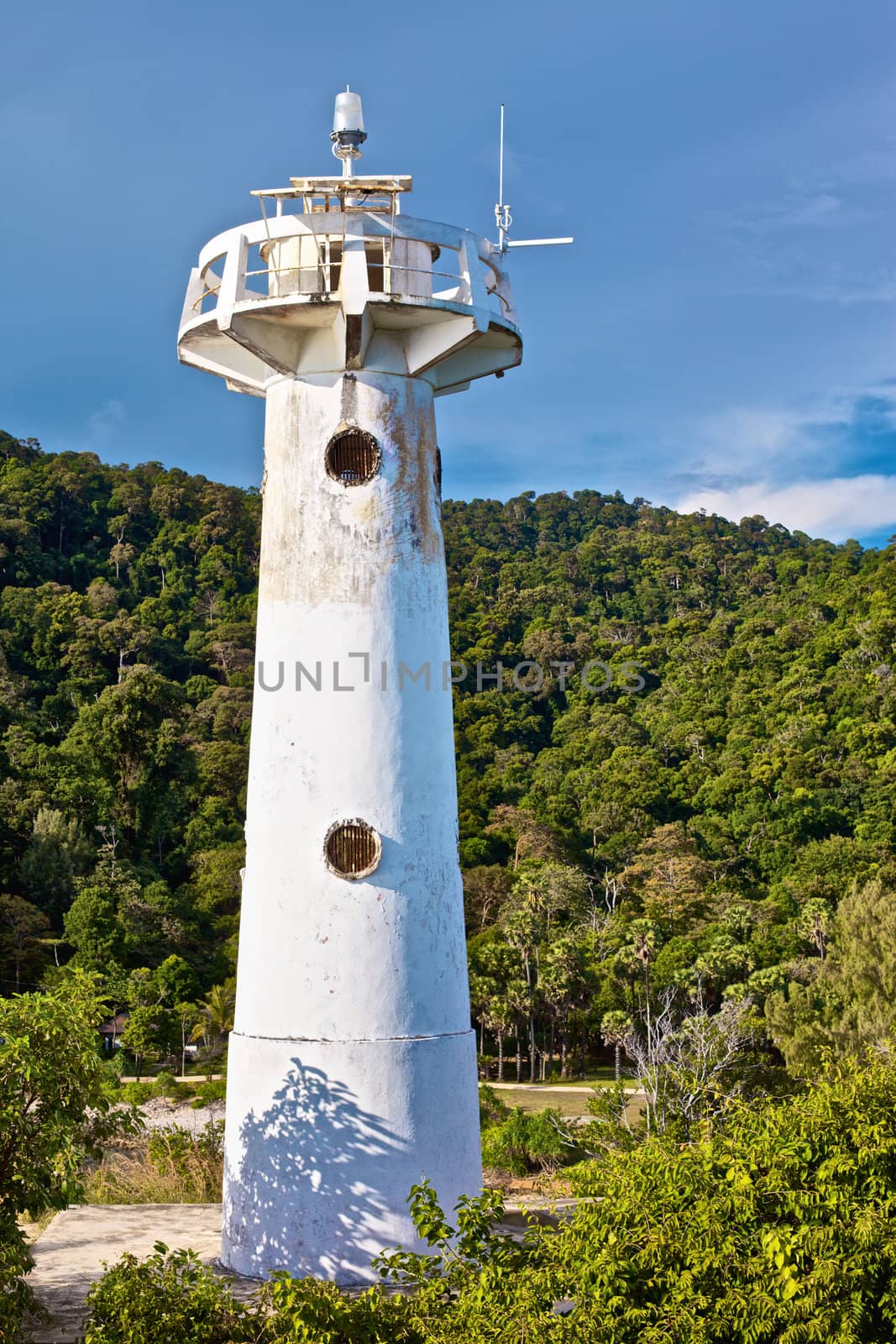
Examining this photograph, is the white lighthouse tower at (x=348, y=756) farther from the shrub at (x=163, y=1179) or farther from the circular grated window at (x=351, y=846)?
the shrub at (x=163, y=1179)

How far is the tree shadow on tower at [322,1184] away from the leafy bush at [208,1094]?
76.1 feet

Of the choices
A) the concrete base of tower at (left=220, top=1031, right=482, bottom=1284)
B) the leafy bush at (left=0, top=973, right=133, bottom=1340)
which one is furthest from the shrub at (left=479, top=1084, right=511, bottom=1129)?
the leafy bush at (left=0, top=973, right=133, bottom=1340)

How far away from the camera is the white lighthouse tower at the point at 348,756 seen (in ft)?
33.7

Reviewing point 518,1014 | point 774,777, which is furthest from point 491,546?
point 518,1014

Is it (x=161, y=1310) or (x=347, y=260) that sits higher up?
(x=347, y=260)

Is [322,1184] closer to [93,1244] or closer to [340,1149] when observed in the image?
[340,1149]

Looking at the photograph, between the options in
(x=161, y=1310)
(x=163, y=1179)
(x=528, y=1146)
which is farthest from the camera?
(x=528, y=1146)

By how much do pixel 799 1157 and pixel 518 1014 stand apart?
42.1 meters

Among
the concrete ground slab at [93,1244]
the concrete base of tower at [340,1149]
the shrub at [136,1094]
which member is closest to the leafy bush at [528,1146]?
the concrete ground slab at [93,1244]

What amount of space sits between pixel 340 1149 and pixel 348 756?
9.54 feet

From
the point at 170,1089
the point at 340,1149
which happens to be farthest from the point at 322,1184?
the point at 170,1089

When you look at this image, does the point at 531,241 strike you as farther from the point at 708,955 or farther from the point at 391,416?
the point at 708,955

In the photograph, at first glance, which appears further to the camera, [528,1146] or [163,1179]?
[528,1146]

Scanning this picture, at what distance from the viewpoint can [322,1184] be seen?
10133 millimetres
